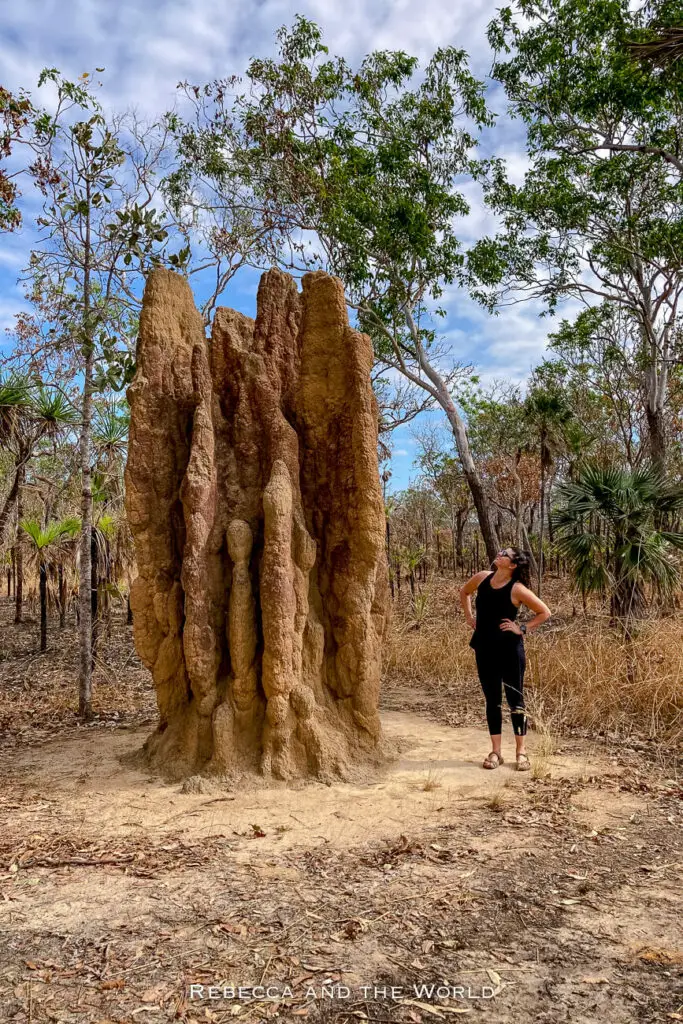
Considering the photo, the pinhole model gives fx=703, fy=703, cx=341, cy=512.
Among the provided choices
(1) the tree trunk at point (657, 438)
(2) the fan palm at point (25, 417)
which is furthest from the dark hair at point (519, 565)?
(1) the tree trunk at point (657, 438)

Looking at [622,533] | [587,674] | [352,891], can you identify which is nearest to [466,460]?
[622,533]

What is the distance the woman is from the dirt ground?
14.5 inches

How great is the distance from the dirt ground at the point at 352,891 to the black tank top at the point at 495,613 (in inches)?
40.5

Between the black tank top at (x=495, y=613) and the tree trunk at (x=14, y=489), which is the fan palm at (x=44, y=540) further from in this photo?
the black tank top at (x=495, y=613)

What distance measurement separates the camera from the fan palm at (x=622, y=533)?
9609mm

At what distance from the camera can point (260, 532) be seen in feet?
19.4

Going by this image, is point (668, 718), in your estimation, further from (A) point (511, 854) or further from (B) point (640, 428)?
(B) point (640, 428)

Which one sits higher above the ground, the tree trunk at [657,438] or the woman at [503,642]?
the tree trunk at [657,438]

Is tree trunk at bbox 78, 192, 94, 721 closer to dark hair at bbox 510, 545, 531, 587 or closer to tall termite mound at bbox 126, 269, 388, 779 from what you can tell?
tall termite mound at bbox 126, 269, 388, 779

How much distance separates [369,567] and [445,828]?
6.88 feet

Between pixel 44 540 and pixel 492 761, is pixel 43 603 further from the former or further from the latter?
pixel 492 761

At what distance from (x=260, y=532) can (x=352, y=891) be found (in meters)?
2.95

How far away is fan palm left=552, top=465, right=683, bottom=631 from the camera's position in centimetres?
961

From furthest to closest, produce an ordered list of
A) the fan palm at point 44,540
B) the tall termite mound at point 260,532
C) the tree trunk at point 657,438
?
the tree trunk at point 657,438 < the fan palm at point 44,540 < the tall termite mound at point 260,532
